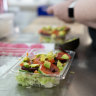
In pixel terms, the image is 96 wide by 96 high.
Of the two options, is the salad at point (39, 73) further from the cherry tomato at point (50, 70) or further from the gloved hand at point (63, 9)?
the gloved hand at point (63, 9)

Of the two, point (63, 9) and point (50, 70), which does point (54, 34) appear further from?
point (50, 70)

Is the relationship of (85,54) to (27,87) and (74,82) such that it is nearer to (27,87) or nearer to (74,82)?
(74,82)

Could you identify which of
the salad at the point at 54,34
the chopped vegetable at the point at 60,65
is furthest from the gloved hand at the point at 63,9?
the chopped vegetable at the point at 60,65

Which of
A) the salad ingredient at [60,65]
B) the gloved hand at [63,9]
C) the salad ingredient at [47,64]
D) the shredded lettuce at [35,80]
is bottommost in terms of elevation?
the shredded lettuce at [35,80]

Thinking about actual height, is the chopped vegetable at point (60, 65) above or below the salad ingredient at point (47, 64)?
below

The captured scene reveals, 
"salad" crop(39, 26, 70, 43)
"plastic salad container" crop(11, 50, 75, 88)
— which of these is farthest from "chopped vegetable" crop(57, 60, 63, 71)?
"salad" crop(39, 26, 70, 43)

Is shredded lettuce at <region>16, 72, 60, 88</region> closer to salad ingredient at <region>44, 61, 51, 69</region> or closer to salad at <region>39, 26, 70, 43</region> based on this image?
salad ingredient at <region>44, 61, 51, 69</region>

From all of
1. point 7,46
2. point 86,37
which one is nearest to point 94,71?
point 7,46

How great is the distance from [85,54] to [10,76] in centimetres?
44

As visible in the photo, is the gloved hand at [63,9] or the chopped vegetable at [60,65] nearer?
the chopped vegetable at [60,65]

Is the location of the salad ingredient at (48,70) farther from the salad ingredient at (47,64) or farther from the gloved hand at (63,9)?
the gloved hand at (63,9)

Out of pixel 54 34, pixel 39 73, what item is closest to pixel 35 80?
pixel 39 73

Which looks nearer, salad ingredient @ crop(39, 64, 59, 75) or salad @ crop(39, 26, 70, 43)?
salad ingredient @ crop(39, 64, 59, 75)

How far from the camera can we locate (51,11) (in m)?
1.25
